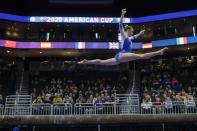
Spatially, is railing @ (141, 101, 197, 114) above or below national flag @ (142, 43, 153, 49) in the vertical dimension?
below

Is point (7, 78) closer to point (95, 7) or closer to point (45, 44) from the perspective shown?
point (45, 44)

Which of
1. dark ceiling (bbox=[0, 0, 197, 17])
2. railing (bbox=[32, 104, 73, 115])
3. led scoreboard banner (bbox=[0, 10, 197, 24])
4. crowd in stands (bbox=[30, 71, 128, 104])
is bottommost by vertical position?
railing (bbox=[32, 104, 73, 115])

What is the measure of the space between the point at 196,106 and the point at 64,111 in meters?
7.07

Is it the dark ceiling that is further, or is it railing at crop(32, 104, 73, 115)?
the dark ceiling

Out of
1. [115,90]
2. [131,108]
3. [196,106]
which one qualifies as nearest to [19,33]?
[115,90]

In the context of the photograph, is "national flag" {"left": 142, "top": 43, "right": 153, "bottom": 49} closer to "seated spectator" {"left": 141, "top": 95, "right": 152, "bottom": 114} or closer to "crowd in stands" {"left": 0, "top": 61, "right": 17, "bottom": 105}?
"seated spectator" {"left": 141, "top": 95, "right": 152, "bottom": 114}

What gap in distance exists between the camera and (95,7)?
106 ft

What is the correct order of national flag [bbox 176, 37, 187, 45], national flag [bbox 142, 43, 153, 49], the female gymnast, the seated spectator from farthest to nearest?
1. national flag [bbox 142, 43, 153, 49]
2. national flag [bbox 176, 37, 187, 45]
3. the seated spectator
4. the female gymnast

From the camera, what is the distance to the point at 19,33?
103ft

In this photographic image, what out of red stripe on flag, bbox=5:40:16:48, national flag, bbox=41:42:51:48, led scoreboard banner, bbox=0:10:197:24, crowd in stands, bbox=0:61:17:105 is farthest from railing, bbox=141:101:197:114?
red stripe on flag, bbox=5:40:16:48

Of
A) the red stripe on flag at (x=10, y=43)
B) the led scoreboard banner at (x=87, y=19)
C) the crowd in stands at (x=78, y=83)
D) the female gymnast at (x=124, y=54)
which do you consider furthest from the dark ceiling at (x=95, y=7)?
the female gymnast at (x=124, y=54)

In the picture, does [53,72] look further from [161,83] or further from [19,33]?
[161,83]

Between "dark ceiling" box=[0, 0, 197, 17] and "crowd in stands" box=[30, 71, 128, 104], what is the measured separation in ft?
17.5

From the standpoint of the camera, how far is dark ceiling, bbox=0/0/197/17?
104 ft
